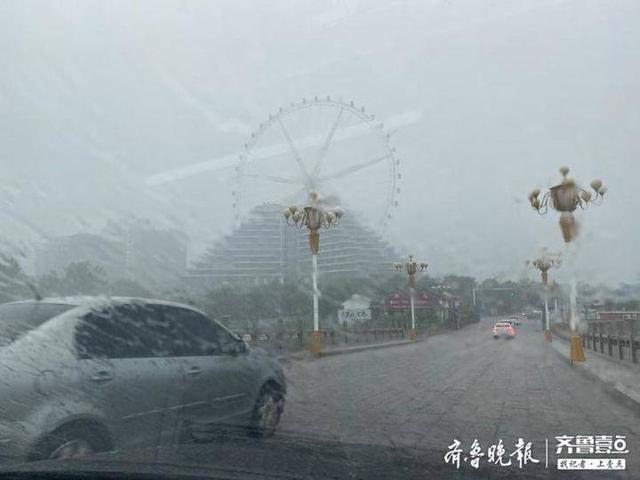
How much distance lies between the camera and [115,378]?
537 centimetres

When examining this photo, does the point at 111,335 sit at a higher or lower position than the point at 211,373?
higher

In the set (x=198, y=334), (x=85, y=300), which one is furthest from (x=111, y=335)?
(x=198, y=334)

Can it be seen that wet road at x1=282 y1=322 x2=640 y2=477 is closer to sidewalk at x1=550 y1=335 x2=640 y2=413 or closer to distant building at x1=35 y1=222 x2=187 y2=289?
sidewalk at x1=550 y1=335 x2=640 y2=413

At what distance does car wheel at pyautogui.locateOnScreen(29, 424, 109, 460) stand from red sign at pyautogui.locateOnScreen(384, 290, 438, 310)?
1554 centimetres

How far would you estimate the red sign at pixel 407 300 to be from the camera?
69.8ft

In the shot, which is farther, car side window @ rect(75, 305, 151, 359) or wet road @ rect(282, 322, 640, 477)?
wet road @ rect(282, 322, 640, 477)

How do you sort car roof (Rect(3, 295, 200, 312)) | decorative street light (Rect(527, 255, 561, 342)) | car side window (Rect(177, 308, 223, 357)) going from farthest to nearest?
1. decorative street light (Rect(527, 255, 561, 342))
2. car side window (Rect(177, 308, 223, 357))
3. car roof (Rect(3, 295, 200, 312))

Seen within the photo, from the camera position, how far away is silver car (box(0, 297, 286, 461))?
479cm

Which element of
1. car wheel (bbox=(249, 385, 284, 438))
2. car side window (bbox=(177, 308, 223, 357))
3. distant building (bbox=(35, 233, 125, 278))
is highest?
distant building (bbox=(35, 233, 125, 278))

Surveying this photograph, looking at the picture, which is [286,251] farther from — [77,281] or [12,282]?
[12,282]

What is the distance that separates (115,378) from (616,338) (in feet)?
48.3

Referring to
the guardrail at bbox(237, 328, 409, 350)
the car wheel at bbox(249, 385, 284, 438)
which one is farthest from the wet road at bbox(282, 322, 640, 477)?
the guardrail at bbox(237, 328, 409, 350)

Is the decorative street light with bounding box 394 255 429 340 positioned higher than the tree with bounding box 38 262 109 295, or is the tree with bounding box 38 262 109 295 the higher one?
the decorative street light with bounding box 394 255 429 340

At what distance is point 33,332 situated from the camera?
208 inches
